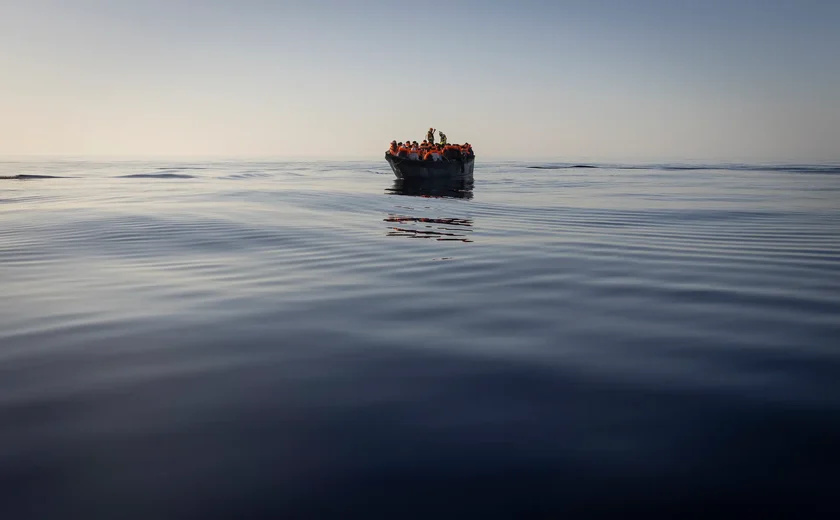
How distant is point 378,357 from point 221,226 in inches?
584

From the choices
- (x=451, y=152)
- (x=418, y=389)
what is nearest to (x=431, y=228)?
(x=418, y=389)

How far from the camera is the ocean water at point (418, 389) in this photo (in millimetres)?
3244

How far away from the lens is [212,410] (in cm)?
435

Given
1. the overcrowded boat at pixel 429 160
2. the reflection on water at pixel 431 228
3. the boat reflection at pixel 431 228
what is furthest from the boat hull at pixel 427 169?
the reflection on water at pixel 431 228

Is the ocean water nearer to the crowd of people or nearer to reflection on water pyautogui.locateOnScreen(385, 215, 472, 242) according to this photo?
reflection on water pyautogui.locateOnScreen(385, 215, 472, 242)

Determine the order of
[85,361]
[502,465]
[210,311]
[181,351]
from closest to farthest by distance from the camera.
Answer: [502,465], [85,361], [181,351], [210,311]

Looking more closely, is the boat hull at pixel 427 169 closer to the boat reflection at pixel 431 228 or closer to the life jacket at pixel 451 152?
the life jacket at pixel 451 152

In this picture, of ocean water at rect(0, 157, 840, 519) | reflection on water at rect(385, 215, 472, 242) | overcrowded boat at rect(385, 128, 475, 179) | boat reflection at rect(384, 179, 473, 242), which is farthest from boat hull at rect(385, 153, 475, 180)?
ocean water at rect(0, 157, 840, 519)

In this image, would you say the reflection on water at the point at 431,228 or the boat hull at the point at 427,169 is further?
the boat hull at the point at 427,169

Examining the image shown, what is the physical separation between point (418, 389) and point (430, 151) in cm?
5357

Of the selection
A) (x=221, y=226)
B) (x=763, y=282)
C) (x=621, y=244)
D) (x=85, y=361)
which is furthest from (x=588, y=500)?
(x=221, y=226)

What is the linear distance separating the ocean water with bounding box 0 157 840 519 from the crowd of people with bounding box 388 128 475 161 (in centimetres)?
4509

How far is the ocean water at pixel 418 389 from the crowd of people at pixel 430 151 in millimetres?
45091

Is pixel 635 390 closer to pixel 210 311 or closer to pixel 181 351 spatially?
pixel 181 351
